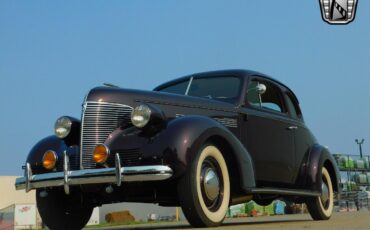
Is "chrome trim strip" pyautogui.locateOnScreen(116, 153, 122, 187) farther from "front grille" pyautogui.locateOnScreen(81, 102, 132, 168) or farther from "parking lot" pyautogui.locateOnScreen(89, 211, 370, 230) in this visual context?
"parking lot" pyautogui.locateOnScreen(89, 211, 370, 230)

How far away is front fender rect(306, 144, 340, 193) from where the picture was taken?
768cm

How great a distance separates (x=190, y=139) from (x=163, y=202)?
3.14 ft

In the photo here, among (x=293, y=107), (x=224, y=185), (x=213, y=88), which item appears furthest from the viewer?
(x=293, y=107)

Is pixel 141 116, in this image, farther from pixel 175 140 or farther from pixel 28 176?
pixel 28 176

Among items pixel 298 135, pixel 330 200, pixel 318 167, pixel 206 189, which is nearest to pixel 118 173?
pixel 206 189

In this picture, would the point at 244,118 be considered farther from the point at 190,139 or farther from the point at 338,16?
the point at 338,16

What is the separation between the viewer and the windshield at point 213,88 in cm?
677

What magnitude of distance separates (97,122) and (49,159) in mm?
684

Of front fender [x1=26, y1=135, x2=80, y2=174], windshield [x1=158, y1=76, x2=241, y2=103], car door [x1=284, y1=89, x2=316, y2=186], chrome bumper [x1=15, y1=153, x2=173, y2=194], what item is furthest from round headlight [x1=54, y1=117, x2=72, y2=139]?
car door [x1=284, y1=89, x2=316, y2=186]

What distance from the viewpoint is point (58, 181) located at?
5113 millimetres

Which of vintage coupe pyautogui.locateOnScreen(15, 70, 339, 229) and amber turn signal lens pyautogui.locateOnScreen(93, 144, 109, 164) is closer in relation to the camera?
vintage coupe pyautogui.locateOnScreen(15, 70, 339, 229)

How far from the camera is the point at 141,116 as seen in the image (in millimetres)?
5105

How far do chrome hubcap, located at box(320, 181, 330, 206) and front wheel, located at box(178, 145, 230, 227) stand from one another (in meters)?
3.06

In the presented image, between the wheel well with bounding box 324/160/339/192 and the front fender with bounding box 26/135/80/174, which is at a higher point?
the front fender with bounding box 26/135/80/174
